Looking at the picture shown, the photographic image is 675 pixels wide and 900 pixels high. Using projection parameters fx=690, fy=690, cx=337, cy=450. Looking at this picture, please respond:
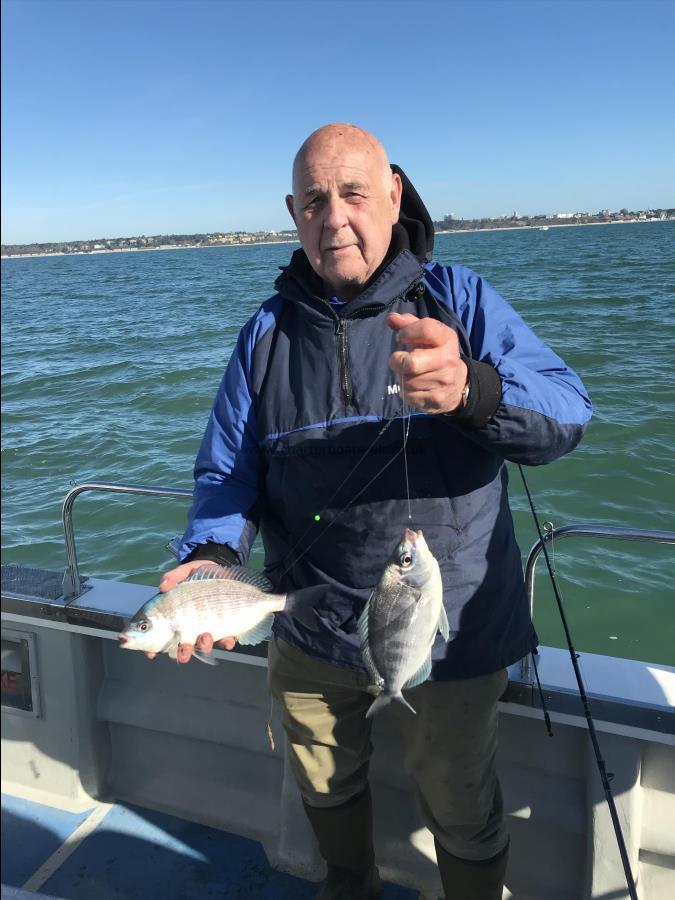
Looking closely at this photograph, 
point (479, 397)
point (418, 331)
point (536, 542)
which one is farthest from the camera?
point (536, 542)

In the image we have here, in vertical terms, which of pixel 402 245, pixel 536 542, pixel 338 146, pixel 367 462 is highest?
pixel 338 146

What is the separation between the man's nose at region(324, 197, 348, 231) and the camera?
2.30 m

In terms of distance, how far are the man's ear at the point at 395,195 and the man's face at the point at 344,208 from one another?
5 centimetres

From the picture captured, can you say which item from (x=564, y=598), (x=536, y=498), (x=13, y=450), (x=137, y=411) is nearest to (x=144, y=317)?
(x=137, y=411)

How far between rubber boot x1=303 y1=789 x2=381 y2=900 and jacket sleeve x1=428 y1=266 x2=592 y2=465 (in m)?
1.60

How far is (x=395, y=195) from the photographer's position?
8.27 feet

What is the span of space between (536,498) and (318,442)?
22.5ft

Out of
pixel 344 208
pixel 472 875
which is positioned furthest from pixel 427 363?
pixel 472 875

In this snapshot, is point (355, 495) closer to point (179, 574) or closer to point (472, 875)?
point (179, 574)

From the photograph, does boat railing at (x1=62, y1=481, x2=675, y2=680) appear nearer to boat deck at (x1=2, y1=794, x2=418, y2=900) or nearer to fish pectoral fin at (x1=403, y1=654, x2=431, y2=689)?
fish pectoral fin at (x1=403, y1=654, x2=431, y2=689)

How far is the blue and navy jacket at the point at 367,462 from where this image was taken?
2246mm

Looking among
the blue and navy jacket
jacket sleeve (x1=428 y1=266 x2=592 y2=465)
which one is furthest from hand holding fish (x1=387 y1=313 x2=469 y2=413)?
the blue and navy jacket

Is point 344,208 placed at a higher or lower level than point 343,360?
higher

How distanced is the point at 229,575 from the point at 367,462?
1.94ft
